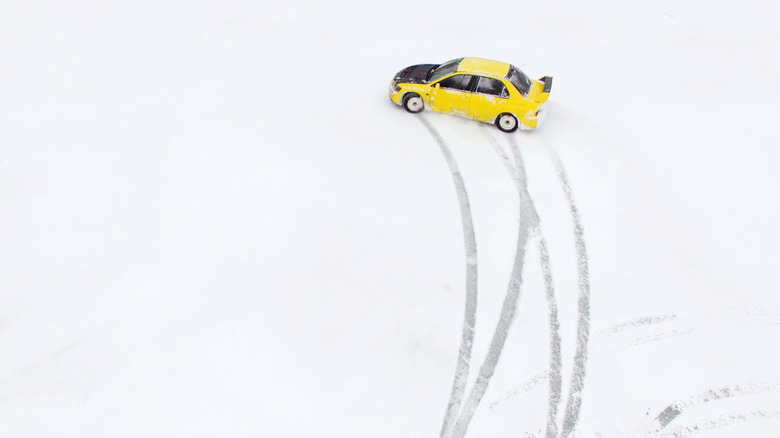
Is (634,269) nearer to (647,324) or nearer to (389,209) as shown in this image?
(647,324)

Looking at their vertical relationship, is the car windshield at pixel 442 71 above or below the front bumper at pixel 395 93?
above

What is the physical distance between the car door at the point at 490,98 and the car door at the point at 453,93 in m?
0.14

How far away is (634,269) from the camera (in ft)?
28.0

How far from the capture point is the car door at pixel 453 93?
1092 centimetres

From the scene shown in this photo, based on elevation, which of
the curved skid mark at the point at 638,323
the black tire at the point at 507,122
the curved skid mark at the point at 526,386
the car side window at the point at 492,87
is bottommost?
the curved skid mark at the point at 526,386

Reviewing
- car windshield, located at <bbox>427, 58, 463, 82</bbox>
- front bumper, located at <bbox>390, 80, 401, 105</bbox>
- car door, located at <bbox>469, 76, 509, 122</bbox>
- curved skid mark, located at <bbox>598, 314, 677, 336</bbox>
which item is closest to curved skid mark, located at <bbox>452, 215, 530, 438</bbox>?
curved skid mark, located at <bbox>598, 314, 677, 336</bbox>

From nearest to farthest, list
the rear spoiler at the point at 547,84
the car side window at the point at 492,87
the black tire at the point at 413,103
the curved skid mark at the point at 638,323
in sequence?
1. the curved skid mark at the point at 638,323
2. the car side window at the point at 492,87
3. the rear spoiler at the point at 547,84
4. the black tire at the point at 413,103

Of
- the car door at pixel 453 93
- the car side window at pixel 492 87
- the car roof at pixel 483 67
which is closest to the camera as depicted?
the car side window at pixel 492 87

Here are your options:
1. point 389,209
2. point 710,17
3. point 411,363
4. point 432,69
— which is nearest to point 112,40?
point 432,69

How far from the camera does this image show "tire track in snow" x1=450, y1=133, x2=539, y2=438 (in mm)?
6684

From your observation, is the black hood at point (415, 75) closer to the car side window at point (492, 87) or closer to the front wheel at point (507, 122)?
the car side window at point (492, 87)

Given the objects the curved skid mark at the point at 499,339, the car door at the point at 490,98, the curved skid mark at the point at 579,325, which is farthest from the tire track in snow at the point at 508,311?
the car door at the point at 490,98

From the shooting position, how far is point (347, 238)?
864 centimetres

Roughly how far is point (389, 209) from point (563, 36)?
8.75 m
